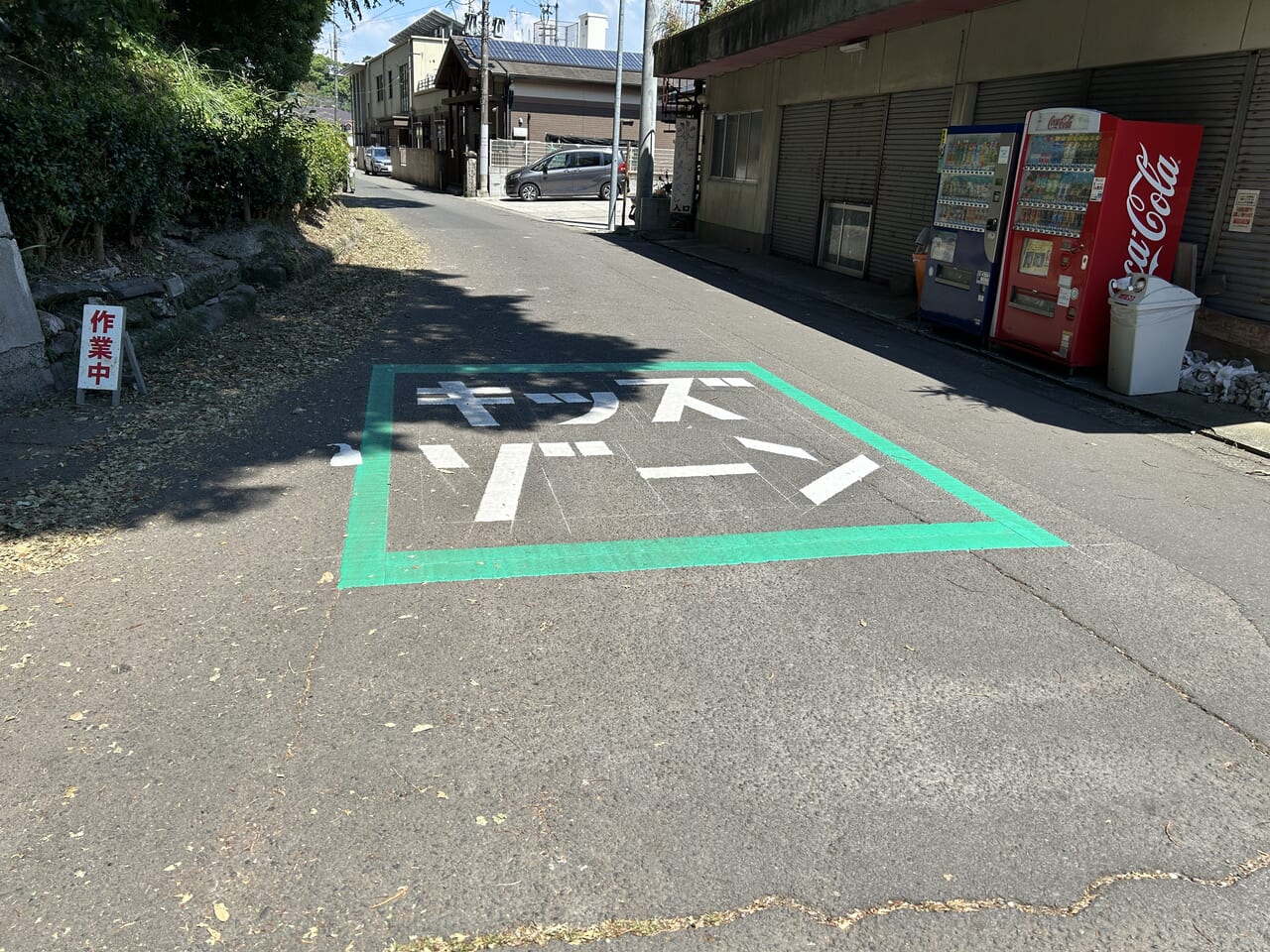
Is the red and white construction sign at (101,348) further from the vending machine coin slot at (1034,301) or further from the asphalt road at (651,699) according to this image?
the vending machine coin slot at (1034,301)

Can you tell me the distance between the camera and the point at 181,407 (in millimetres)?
6703

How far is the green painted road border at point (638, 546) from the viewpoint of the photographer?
439cm

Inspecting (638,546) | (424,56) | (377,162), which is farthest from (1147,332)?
(424,56)

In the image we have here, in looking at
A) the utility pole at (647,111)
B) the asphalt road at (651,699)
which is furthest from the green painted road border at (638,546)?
the utility pole at (647,111)

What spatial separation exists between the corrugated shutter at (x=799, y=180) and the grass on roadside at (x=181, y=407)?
26.1ft

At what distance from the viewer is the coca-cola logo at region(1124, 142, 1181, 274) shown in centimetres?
830

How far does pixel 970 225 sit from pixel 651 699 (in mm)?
8523

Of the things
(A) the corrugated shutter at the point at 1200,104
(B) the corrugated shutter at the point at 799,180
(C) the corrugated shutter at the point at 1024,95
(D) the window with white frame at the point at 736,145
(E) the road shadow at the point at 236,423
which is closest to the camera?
(E) the road shadow at the point at 236,423

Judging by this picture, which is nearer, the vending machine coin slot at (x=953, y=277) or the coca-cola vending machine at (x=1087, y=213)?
the coca-cola vending machine at (x=1087, y=213)

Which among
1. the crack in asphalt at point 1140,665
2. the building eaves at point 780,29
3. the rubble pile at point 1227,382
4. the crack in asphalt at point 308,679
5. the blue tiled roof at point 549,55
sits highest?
the blue tiled roof at point 549,55

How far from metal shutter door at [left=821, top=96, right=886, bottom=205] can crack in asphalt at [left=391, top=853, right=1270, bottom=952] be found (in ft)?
45.0

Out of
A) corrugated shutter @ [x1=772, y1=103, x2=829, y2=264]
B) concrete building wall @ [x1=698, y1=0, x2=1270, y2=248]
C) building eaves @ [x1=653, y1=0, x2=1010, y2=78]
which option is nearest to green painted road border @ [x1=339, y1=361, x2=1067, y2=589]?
concrete building wall @ [x1=698, y1=0, x2=1270, y2=248]

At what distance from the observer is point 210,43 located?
14961mm

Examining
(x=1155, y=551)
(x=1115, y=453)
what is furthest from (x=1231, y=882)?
(x=1115, y=453)
